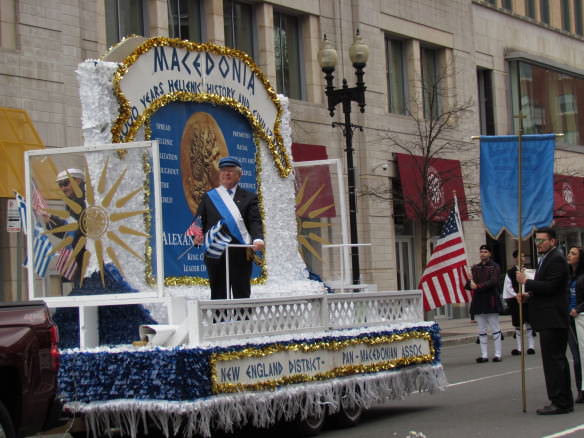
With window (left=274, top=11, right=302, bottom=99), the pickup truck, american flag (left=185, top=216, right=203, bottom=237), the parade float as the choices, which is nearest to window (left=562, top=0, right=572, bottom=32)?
window (left=274, top=11, right=302, bottom=99)

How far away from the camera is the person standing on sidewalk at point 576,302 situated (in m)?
12.4

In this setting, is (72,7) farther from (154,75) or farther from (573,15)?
(573,15)

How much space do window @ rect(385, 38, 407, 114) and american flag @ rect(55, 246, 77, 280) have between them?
2290cm

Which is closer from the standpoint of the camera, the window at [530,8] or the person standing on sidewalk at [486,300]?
the person standing on sidewalk at [486,300]

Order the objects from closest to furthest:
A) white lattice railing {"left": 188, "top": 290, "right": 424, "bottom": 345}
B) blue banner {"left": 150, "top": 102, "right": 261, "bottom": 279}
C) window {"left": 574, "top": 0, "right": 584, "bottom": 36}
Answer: white lattice railing {"left": 188, "top": 290, "right": 424, "bottom": 345}
blue banner {"left": 150, "top": 102, "right": 261, "bottom": 279}
window {"left": 574, "top": 0, "right": 584, "bottom": 36}

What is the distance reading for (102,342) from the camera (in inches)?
434

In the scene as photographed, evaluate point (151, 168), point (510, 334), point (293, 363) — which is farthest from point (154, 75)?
point (510, 334)

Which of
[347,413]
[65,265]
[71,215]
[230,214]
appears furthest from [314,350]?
[71,215]

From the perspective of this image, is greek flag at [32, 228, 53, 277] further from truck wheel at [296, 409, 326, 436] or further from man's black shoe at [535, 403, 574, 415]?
man's black shoe at [535, 403, 574, 415]

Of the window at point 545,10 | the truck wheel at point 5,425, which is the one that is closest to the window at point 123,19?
the truck wheel at point 5,425

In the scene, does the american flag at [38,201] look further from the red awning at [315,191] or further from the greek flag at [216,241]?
the red awning at [315,191]

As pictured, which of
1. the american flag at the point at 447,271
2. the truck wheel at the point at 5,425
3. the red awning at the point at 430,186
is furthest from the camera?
the red awning at the point at 430,186

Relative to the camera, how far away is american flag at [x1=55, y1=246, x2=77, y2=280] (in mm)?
10789

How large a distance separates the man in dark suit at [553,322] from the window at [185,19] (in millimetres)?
15362
